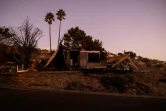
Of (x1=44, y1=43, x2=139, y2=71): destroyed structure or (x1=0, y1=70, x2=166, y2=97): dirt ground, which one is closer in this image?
(x1=0, y1=70, x2=166, y2=97): dirt ground

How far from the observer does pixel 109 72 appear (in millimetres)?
24891

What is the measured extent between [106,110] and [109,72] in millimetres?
14286

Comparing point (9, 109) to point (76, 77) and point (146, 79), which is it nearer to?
point (76, 77)

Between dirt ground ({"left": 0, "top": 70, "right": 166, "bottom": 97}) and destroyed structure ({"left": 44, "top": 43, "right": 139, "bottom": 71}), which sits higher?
destroyed structure ({"left": 44, "top": 43, "right": 139, "bottom": 71})

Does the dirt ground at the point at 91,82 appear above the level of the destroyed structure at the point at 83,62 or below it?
below

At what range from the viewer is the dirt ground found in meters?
19.4

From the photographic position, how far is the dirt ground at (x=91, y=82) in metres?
19.4

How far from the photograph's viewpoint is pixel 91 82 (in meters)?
21.1

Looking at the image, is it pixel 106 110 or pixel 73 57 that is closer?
pixel 106 110

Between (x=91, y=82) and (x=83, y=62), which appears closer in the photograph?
(x=91, y=82)

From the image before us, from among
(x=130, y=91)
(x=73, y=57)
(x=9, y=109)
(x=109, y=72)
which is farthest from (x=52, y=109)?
(x=73, y=57)

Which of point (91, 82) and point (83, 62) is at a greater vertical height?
point (83, 62)

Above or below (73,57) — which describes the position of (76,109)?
below

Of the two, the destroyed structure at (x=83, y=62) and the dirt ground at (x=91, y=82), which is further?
the destroyed structure at (x=83, y=62)
